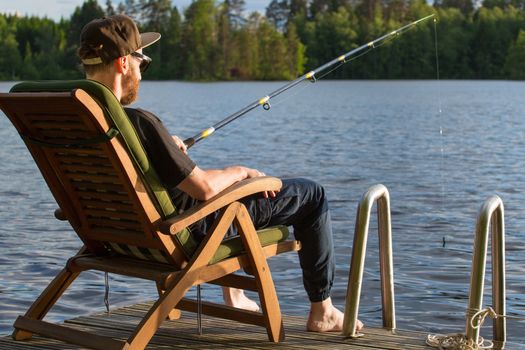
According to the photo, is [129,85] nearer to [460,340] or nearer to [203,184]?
[203,184]

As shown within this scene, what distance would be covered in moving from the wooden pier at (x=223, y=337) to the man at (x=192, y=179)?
15cm

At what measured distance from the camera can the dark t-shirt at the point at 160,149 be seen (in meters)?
4.28

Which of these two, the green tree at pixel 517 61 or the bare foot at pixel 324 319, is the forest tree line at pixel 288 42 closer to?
the green tree at pixel 517 61

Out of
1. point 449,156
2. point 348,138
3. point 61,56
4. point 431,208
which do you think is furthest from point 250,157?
point 61,56

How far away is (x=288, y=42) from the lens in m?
119

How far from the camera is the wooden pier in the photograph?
15.5 feet

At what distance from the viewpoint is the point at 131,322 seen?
5211mm

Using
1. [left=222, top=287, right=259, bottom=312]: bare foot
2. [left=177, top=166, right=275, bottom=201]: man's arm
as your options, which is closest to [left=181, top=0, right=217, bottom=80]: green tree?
[left=222, top=287, right=259, bottom=312]: bare foot

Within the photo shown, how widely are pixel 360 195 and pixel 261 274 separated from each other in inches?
462

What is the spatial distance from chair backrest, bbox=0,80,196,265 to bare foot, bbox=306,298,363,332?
80cm

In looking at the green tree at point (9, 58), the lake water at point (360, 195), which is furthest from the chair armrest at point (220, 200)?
the green tree at point (9, 58)

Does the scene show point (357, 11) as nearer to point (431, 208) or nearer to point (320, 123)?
point (320, 123)

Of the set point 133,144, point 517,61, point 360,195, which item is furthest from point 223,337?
point 517,61

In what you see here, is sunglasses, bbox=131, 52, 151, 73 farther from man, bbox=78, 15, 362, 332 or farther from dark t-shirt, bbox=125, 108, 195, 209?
dark t-shirt, bbox=125, 108, 195, 209
